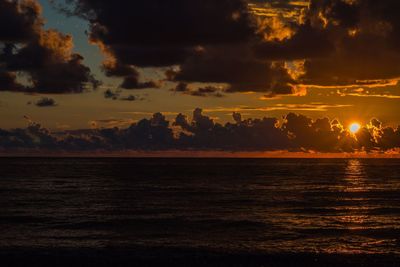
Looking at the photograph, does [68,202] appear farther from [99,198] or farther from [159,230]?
[159,230]

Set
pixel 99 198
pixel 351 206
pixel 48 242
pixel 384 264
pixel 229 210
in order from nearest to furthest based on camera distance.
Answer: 1. pixel 384 264
2. pixel 48 242
3. pixel 229 210
4. pixel 351 206
5. pixel 99 198

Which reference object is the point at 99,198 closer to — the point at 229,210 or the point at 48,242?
the point at 229,210

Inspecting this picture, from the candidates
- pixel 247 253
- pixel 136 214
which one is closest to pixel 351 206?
pixel 136 214

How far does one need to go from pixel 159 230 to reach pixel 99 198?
35.4m

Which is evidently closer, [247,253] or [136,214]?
[247,253]

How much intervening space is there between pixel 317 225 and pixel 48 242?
23.7 meters

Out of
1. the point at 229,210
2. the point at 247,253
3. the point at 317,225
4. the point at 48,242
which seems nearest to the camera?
the point at 247,253

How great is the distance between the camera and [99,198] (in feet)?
263

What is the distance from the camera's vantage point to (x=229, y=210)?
206 ft

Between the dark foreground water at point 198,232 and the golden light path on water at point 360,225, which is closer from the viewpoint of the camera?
the dark foreground water at point 198,232

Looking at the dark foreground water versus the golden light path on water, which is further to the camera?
the golden light path on water

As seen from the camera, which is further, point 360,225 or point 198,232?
point 360,225

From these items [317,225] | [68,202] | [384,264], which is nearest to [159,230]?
[317,225]

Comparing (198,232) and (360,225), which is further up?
(198,232)
